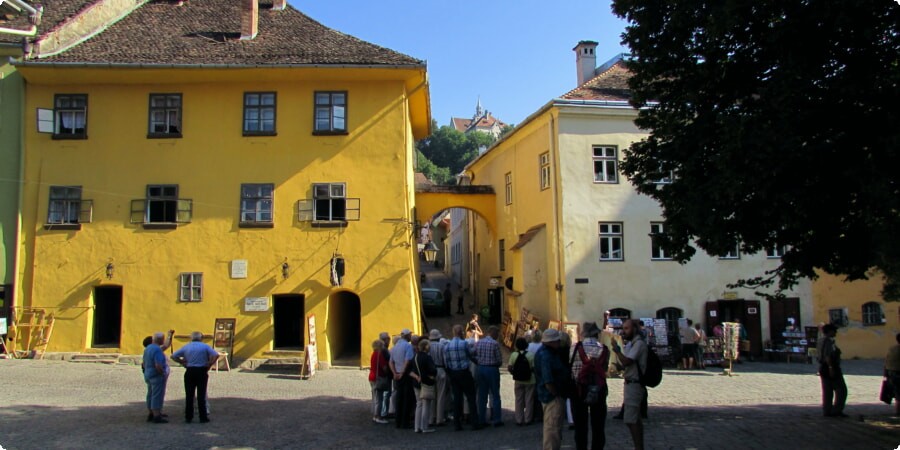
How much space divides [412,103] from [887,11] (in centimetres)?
1582

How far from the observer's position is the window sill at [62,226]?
18.8 meters

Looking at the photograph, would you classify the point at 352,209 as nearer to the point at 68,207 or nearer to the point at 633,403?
the point at 68,207

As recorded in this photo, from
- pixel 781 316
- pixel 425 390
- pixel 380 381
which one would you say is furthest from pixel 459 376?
pixel 781 316

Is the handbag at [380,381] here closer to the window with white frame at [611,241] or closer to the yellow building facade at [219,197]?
the yellow building facade at [219,197]

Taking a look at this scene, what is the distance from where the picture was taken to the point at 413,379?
10758 mm

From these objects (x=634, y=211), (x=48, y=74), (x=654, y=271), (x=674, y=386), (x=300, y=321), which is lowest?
(x=674, y=386)

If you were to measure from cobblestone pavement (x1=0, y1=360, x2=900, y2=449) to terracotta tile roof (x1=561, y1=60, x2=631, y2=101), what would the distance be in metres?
9.82

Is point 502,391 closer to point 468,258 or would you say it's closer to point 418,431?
point 418,431

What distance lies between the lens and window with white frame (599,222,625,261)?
21531 millimetres

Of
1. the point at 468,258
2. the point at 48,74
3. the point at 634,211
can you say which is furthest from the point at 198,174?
the point at 468,258

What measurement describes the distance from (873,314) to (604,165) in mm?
10999

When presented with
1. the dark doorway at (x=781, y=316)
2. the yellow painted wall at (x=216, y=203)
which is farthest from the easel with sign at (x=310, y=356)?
the dark doorway at (x=781, y=316)

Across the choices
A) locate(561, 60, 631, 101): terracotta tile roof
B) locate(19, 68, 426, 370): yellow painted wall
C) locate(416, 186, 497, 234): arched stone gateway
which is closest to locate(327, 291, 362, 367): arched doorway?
locate(19, 68, 426, 370): yellow painted wall

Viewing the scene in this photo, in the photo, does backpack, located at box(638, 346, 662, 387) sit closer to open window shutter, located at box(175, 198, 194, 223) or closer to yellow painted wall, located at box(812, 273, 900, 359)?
open window shutter, located at box(175, 198, 194, 223)
